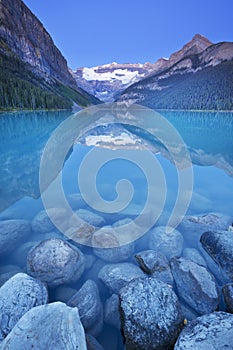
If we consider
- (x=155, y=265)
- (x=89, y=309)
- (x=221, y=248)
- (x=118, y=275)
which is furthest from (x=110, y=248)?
(x=221, y=248)

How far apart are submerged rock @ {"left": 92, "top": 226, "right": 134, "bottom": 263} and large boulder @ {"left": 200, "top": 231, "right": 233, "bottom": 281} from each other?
243cm

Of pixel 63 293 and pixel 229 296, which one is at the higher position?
pixel 229 296

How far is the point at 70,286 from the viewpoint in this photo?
521 cm

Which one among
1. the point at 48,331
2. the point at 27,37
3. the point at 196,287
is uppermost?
the point at 27,37

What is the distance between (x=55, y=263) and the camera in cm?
501

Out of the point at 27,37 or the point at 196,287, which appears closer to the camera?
the point at 196,287

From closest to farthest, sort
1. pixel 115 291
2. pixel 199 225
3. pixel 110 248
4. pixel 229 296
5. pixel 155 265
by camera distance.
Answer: pixel 229 296
pixel 115 291
pixel 155 265
pixel 110 248
pixel 199 225

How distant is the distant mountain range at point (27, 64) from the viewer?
75688 millimetres

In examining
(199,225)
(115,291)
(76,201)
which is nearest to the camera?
(115,291)

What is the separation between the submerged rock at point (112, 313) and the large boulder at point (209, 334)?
1.80 m

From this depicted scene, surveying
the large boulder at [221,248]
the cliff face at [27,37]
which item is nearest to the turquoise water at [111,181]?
the large boulder at [221,248]

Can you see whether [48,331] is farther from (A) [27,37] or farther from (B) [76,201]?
(A) [27,37]

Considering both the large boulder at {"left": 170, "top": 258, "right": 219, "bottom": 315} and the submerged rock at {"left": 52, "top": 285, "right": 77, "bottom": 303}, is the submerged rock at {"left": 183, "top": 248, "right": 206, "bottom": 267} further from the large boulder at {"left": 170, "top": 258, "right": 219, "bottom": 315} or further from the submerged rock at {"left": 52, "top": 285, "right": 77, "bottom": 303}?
the submerged rock at {"left": 52, "top": 285, "right": 77, "bottom": 303}

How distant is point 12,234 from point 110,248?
3.56 m
